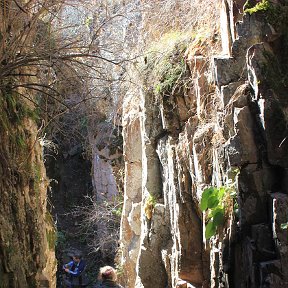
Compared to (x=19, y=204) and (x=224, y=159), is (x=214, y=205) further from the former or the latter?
(x=19, y=204)

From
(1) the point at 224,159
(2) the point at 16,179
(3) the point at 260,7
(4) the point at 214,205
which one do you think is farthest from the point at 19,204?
(3) the point at 260,7

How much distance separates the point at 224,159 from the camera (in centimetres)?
748

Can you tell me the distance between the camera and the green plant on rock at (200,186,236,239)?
7246mm

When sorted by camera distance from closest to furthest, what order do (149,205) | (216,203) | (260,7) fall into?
(216,203) < (260,7) < (149,205)

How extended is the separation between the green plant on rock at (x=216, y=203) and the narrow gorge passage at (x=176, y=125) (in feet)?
0.05

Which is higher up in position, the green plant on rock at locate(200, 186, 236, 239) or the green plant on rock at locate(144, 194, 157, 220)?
the green plant on rock at locate(144, 194, 157, 220)

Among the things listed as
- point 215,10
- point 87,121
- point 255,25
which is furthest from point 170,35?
point 87,121

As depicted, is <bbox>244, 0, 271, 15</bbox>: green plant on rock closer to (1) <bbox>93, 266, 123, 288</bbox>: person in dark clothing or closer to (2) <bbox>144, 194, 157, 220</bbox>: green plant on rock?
(1) <bbox>93, 266, 123, 288</bbox>: person in dark clothing

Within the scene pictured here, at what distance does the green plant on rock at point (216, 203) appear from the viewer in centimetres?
725

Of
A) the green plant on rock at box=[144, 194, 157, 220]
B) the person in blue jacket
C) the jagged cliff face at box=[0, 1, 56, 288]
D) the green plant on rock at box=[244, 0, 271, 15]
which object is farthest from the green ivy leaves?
the person in blue jacket

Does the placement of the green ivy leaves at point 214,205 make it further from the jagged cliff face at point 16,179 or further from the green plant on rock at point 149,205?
the green plant on rock at point 149,205

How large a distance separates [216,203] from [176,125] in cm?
346

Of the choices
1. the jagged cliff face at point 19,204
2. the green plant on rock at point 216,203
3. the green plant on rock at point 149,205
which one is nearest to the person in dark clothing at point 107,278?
the jagged cliff face at point 19,204

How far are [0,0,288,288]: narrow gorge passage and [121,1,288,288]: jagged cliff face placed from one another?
0.02 m
